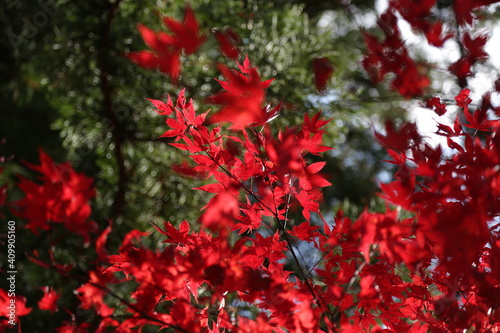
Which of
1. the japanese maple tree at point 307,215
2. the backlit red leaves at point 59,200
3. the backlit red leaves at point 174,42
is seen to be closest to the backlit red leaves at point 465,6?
the japanese maple tree at point 307,215

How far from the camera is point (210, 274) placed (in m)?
0.67

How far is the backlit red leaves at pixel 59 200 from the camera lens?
2.14ft

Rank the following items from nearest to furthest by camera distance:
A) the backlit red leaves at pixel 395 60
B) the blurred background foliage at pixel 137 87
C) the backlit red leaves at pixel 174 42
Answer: the backlit red leaves at pixel 174 42, the backlit red leaves at pixel 395 60, the blurred background foliage at pixel 137 87

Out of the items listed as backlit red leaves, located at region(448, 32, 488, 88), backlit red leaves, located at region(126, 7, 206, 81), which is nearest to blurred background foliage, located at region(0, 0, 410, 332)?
backlit red leaves, located at region(448, 32, 488, 88)

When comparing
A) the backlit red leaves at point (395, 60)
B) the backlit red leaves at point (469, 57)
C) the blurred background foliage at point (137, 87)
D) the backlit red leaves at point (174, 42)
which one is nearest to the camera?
the backlit red leaves at point (174, 42)

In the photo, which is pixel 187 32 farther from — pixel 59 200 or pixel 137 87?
pixel 137 87

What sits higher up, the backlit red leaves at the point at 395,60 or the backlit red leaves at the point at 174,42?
the backlit red leaves at the point at 395,60

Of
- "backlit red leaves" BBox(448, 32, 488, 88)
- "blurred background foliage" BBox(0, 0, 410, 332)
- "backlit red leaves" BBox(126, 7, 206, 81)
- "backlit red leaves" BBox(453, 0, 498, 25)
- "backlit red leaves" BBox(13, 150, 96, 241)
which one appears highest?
"blurred background foliage" BBox(0, 0, 410, 332)

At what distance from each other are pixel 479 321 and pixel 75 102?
233cm

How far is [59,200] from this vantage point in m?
0.66

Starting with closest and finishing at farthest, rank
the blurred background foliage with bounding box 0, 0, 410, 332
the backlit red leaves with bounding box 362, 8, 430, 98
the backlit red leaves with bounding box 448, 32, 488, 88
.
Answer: the backlit red leaves with bounding box 362, 8, 430, 98 → the backlit red leaves with bounding box 448, 32, 488, 88 → the blurred background foliage with bounding box 0, 0, 410, 332

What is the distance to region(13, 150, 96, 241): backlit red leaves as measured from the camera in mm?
651

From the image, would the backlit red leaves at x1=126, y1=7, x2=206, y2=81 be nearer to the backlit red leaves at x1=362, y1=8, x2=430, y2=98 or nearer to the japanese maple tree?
the japanese maple tree

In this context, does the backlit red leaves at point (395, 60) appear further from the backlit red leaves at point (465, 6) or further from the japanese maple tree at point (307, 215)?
the backlit red leaves at point (465, 6)
